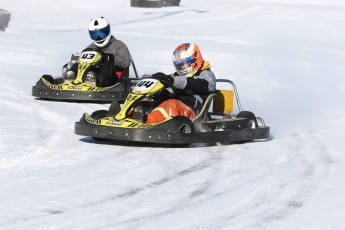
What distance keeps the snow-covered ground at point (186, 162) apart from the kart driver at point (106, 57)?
520mm

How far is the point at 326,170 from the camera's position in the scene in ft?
29.1

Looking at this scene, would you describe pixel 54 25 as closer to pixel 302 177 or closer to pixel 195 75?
pixel 195 75

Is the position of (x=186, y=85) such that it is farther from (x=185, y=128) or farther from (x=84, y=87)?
(x=84, y=87)

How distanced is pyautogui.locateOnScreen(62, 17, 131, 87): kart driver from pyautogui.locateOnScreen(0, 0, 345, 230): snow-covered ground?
0.52 metres

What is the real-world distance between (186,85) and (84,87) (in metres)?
3.46

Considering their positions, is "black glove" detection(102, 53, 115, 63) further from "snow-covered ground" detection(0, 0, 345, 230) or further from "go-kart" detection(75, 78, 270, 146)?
"go-kart" detection(75, 78, 270, 146)

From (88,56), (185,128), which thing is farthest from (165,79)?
(88,56)

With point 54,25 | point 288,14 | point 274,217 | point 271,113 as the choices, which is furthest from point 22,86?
point 288,14

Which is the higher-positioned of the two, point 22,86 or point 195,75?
point 195,75

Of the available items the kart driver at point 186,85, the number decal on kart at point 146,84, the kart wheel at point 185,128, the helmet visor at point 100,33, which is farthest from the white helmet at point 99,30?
the kart wheel at point 185,128

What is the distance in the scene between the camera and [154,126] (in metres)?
9.34

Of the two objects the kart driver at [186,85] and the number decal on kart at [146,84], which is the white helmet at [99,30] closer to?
the kart driver at [186,85]

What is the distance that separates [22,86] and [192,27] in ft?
36.2

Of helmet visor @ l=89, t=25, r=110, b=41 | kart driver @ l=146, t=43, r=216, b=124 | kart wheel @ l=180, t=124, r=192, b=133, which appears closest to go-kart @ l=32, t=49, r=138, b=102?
helmet visor @ l=89, t=25, r=110, b=41
